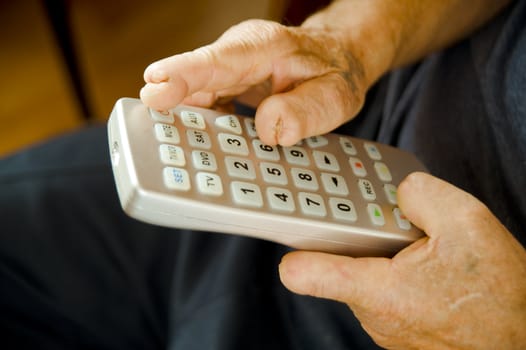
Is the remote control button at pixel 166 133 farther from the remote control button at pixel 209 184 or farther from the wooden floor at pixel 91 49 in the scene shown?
the wooden floor at pixel 91 49

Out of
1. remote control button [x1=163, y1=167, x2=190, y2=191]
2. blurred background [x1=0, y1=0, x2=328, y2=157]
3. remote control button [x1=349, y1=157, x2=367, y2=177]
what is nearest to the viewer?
remote control button [x1=163, y1=167, x2=190, y2=191]

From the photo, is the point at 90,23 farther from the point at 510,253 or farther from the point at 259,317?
the point at 510,253

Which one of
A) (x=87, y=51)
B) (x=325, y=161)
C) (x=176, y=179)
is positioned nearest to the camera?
(x=176, y=179)

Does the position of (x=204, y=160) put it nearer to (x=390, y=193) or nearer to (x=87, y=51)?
(x=390, y=193)

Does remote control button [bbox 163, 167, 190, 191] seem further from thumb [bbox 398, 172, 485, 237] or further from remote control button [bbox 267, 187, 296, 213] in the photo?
thumb [bbox 398, 172, 485, 237]

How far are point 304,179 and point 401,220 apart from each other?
0.09 meters

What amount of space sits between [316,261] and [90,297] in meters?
0.27

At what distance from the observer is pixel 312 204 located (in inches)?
16.8

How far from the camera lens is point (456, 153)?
1.72ft

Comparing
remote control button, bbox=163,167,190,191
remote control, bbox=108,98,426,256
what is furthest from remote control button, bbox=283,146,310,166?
remote control button, bbox=163,167,190,191

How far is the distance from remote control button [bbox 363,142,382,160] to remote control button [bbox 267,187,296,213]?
0.39 feet

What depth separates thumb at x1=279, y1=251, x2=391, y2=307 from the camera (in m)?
0.40

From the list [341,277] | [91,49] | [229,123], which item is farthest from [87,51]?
[341,277]

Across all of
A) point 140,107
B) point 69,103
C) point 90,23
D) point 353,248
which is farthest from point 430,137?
point 90,23
